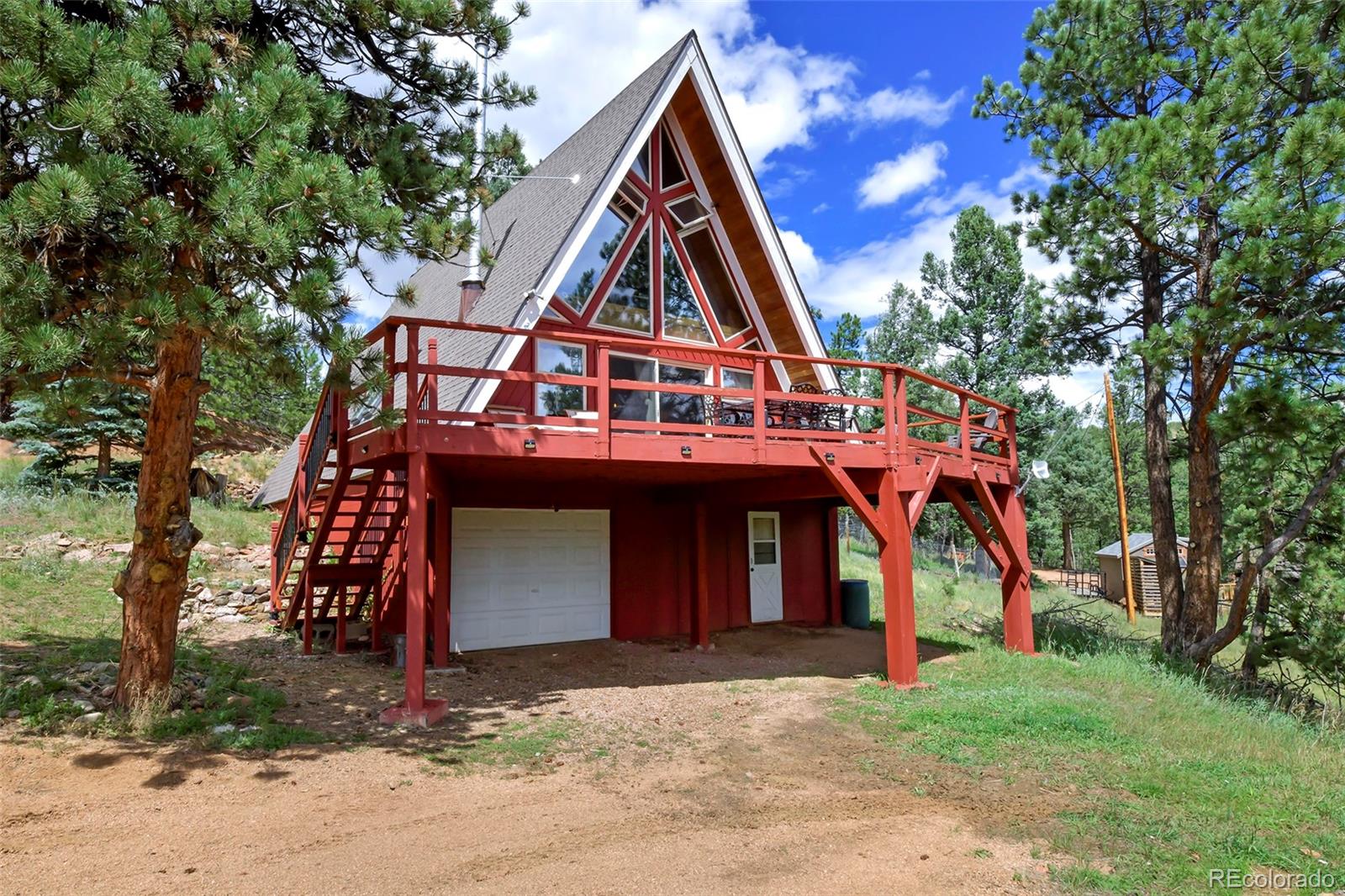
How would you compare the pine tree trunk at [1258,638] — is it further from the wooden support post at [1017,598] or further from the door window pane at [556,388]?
the door window pane at [556,388]

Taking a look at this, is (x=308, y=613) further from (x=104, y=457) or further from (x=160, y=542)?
(x=104, y=457)

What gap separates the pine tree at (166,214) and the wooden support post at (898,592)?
5.84 meters

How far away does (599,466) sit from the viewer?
8766mm

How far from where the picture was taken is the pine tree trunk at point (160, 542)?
6.32m

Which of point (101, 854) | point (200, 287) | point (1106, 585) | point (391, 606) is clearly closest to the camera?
point (101, 854)

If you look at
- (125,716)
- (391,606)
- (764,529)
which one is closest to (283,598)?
(391,606)

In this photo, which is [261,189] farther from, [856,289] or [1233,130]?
[856,289]

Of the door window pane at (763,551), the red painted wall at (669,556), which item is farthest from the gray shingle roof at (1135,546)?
the door window pane at (763,551)

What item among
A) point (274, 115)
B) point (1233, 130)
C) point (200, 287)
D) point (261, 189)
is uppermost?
point (1233, 130)

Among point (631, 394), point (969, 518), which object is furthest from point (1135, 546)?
point (631, 394)

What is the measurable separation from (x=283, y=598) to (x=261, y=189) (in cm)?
889

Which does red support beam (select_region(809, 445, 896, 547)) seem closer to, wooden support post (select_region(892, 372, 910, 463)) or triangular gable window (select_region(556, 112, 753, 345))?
wooden support post (select_region(892, 372, 910, 463))

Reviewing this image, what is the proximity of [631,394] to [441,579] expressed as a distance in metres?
3.95

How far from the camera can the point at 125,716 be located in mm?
6129
